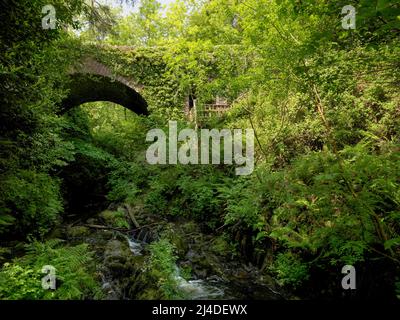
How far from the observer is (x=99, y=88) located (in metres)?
15.5

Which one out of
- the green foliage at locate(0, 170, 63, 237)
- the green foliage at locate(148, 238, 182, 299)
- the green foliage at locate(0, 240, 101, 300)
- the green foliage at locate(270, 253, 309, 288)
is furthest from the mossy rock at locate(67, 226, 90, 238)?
the green foliage at locate(270, 253, 309, 288)

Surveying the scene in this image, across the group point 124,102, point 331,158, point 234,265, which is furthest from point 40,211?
point 124,102

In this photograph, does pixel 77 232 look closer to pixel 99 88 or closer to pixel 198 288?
pixel 198 288

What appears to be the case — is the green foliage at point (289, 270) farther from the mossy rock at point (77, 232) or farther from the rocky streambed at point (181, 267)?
the mossy rock at point (77, 232)

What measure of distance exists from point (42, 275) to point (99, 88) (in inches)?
501

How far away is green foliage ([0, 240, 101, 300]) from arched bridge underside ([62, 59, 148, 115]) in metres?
9.29

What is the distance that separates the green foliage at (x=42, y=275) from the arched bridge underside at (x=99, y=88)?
929 centimetres

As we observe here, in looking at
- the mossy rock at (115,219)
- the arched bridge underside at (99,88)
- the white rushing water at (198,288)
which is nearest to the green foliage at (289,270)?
the white rushing water at (198,288)

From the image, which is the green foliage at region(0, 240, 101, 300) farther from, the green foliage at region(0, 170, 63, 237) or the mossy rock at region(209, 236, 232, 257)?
the mossy rock at region(209, 236, 232, 257)

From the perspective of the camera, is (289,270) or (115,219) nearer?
(289,270)

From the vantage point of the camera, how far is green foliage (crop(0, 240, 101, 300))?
149 inches

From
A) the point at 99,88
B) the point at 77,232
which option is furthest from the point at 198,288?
the point at 99,88

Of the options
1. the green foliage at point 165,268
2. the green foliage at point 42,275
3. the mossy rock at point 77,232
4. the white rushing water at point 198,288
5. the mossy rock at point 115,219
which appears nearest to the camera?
the green foliage at point 42,275

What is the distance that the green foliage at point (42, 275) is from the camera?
379 centimetres
